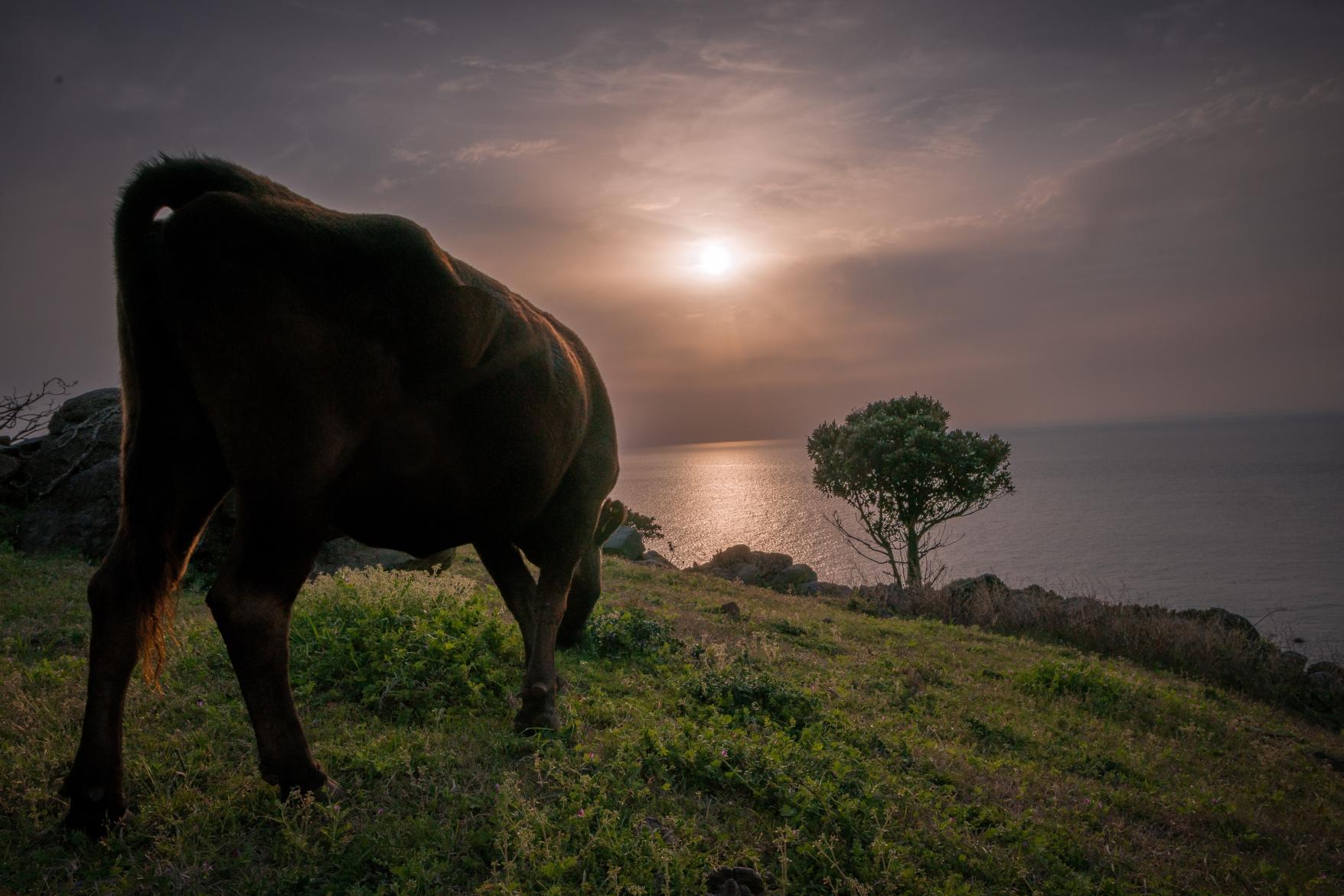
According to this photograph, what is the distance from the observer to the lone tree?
22.3 metres

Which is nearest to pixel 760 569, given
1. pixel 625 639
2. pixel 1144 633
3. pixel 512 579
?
pixel 1144 633

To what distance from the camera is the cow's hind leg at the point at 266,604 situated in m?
2.90

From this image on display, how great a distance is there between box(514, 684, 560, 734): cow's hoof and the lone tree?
61.9 feet

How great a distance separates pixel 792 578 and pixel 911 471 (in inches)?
216

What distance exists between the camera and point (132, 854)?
291 cm

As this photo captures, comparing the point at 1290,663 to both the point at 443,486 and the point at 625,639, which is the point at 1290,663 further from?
the point at 443,486

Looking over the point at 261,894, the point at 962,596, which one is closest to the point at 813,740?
the point at 261,894

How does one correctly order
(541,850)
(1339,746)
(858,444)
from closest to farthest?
(541,850) → (1339,746) → (858,444)

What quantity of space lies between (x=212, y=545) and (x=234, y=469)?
7859mm

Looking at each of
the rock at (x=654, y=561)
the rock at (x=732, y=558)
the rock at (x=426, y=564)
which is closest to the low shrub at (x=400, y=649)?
the rock at (x=426, y=564)

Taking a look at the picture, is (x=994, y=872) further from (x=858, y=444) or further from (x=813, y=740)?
(x=858, y=444)

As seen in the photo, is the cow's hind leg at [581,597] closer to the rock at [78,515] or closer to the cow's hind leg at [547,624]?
the cow's hind leg at [547,624]

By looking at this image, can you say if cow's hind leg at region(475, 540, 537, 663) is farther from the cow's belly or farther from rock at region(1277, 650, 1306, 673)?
rock at region(1277, 650, 1306, 673)

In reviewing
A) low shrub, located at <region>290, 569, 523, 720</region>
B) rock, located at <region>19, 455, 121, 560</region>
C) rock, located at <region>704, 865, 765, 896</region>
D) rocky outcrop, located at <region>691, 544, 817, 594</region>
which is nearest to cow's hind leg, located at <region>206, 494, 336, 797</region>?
low shrub, located at <region>290, 569, 523, 720</region>
